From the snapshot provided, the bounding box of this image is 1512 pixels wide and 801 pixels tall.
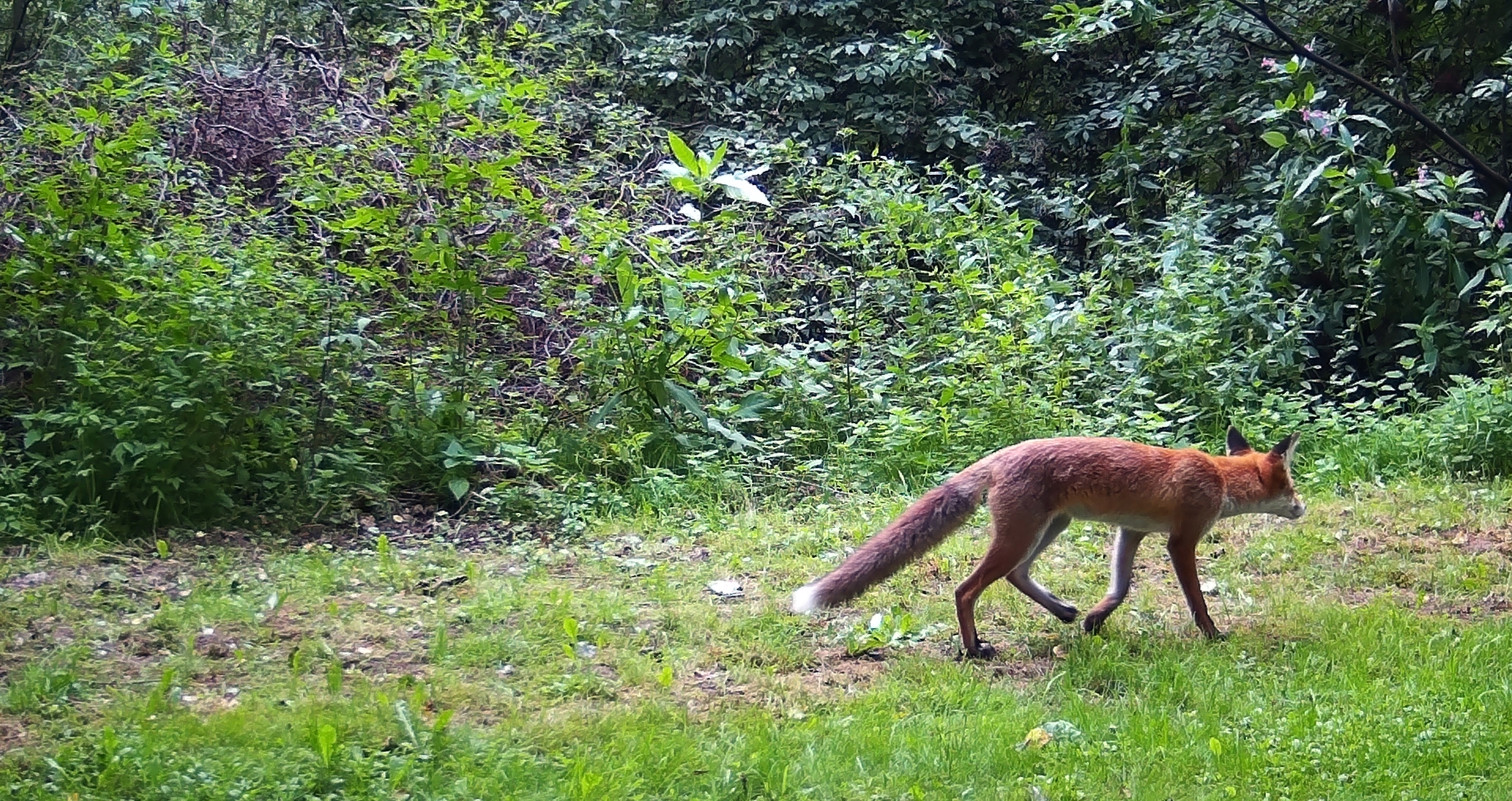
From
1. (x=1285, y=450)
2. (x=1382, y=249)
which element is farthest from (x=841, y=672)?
(x=1382, y=249)

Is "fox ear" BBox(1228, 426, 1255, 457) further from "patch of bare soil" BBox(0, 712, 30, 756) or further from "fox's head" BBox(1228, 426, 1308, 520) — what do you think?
"patch of bare soil" BBox(0, 712, 30, 756)

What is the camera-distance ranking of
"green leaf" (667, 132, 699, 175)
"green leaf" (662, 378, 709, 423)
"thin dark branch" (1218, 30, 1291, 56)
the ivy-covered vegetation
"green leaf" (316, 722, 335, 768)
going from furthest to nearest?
"thin dark branch" (1218, 30, 1291, 56)
"green leaf" (662, 378, 709, 423)
"green leaf" (667, 132, 699, 175)
the ivy-covered vegetation
"green leaf" (316, 722, 335, 768)

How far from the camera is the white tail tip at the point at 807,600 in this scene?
5.52 metres

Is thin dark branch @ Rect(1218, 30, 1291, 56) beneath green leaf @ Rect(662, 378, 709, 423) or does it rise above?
above

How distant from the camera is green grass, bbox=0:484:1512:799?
14.3ft

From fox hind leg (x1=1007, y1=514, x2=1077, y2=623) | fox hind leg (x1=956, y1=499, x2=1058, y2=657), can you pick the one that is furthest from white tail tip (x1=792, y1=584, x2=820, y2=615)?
fox hind leg (x1=1007, y1=514, x2=1077, y2=623)

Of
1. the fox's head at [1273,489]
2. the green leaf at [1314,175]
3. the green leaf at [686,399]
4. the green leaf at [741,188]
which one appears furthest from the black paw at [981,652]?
the green leaf at [1314,175]

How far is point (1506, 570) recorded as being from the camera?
264 inches

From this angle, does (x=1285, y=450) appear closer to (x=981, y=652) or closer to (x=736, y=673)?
(x=981, y=652)

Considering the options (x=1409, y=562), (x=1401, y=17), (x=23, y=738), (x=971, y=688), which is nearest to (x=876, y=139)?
(x=1401, y=17)

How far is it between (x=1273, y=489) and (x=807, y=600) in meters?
2.34

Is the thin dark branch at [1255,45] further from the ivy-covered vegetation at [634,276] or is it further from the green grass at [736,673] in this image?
the green grass at [736,673]

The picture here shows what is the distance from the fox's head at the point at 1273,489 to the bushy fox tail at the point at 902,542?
4.28 ft

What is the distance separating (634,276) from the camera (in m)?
9.11
